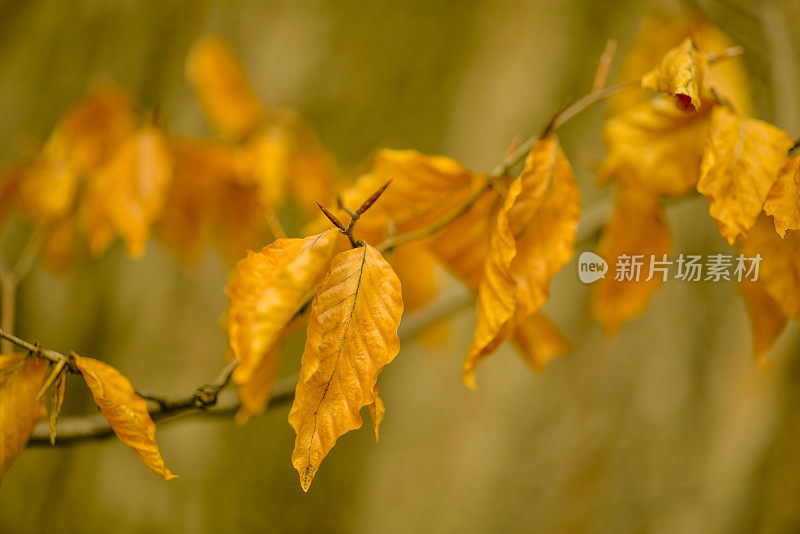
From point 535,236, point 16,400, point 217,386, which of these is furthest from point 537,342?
point 16,400

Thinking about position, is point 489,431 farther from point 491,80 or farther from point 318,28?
point 318,28

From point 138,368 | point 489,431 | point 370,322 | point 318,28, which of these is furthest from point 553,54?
point 138,368

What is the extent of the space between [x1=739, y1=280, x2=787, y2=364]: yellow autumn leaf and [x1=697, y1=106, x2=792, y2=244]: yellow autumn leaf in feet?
0.36

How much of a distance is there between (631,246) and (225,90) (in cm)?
52

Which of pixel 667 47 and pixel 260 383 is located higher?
pixel 667 47

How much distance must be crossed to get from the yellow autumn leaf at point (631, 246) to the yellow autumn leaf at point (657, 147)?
2cm

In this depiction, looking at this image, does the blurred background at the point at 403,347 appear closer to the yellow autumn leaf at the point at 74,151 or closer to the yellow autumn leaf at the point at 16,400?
the yellow autumn leaf at the point at 74,151

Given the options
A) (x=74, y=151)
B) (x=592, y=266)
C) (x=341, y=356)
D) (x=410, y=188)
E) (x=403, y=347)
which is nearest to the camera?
(x=341, y=356)

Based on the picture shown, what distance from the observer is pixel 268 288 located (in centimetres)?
30

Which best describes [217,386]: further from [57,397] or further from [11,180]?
[11,180]

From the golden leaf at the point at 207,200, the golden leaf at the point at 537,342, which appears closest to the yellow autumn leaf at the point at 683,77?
the golden leaf at the point at 537,342

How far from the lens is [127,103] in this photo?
67cm

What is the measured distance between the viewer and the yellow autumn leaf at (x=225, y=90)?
659 mm

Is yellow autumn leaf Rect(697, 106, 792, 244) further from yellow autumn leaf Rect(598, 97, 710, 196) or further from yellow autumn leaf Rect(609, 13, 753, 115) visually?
yellow autumn leaf Rect(609, 13, 753, 115)
